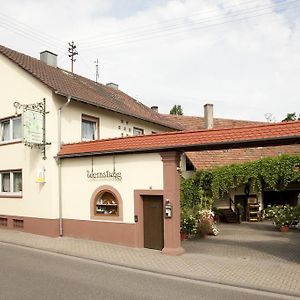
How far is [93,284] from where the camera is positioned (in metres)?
8.97

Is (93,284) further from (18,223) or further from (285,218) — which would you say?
(285,218)

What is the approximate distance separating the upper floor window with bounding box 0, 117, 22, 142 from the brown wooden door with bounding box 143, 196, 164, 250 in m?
7.59

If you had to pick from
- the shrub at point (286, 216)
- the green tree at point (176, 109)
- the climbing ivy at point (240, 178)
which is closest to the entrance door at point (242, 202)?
the climbing ivy at point (240, 178)

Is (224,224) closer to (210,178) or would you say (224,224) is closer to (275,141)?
(210,178)

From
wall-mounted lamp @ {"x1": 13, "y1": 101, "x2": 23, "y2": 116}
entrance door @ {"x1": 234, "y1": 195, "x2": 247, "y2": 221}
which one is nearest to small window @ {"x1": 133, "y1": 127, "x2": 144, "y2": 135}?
wall-mounted lamp @ {"x1": 13, "y1": 101, "x2": 23, "y2": 116}

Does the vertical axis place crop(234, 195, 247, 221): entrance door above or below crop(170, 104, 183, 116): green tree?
below

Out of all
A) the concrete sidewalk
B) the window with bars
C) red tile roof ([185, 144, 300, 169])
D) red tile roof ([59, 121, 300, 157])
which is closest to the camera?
the concrete sidewalk

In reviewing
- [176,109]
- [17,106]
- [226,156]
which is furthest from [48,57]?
[176,109]

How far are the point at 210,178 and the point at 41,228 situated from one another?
10.8m

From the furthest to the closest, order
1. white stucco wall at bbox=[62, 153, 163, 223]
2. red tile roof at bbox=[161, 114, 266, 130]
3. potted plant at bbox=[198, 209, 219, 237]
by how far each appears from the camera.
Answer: red tile roof at bbox=[161, 114, 266, 130]
potted plant at bbox=[198, 209, 219, 237]
white stucco wall at bbox=[62, 153, 163, 223]

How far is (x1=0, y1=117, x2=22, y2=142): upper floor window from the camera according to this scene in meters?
17.8

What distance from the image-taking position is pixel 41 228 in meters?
16.3

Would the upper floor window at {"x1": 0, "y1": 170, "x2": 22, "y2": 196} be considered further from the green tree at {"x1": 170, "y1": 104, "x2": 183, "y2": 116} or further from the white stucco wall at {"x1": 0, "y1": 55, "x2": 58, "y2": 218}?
the green tree at {"x1": 170, "y1": 104, "x2": 183, "y2": 116}

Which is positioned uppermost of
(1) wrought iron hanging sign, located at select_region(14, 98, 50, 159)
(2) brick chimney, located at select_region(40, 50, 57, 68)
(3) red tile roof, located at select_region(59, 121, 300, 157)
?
(2) brick chimney, located at select_region(40, 50, 57, 68)
